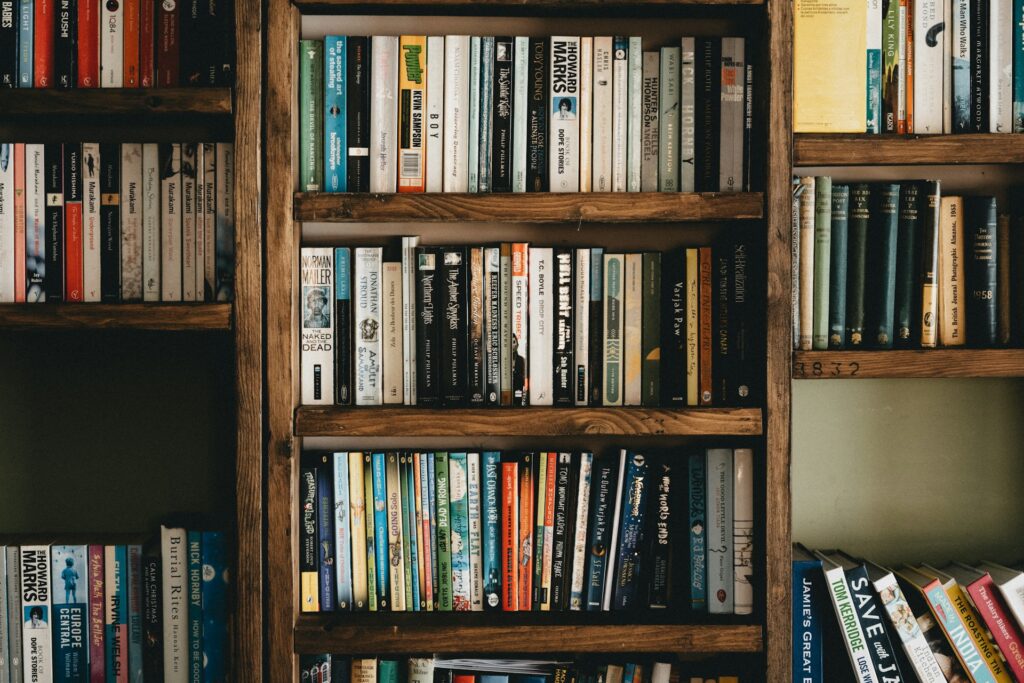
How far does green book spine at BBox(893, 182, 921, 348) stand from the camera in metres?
1.21

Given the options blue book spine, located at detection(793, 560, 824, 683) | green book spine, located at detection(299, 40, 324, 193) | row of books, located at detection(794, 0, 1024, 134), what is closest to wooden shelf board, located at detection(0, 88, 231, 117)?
green book spine, located at detection(299, 40, 324, 193)

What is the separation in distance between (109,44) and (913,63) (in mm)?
1310

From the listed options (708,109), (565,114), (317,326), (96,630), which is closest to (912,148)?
(708,109)

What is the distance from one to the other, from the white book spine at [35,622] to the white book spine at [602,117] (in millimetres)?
1116

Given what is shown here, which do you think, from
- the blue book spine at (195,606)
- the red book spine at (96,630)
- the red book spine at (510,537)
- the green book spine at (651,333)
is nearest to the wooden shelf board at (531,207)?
the green book spine at (651,333)

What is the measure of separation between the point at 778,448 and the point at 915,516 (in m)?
0.47

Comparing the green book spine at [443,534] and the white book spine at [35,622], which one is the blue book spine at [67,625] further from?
the green book spine at [443,534]

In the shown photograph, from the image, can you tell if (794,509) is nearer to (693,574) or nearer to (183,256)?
(693,574)

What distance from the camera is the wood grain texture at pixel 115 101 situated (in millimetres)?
1138

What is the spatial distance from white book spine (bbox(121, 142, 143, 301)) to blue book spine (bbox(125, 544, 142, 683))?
440 millimetres

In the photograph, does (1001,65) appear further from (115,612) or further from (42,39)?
(115,612)

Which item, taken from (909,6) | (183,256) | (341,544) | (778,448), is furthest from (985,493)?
(183,256)

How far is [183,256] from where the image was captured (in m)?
1.22

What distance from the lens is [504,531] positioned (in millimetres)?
1233
